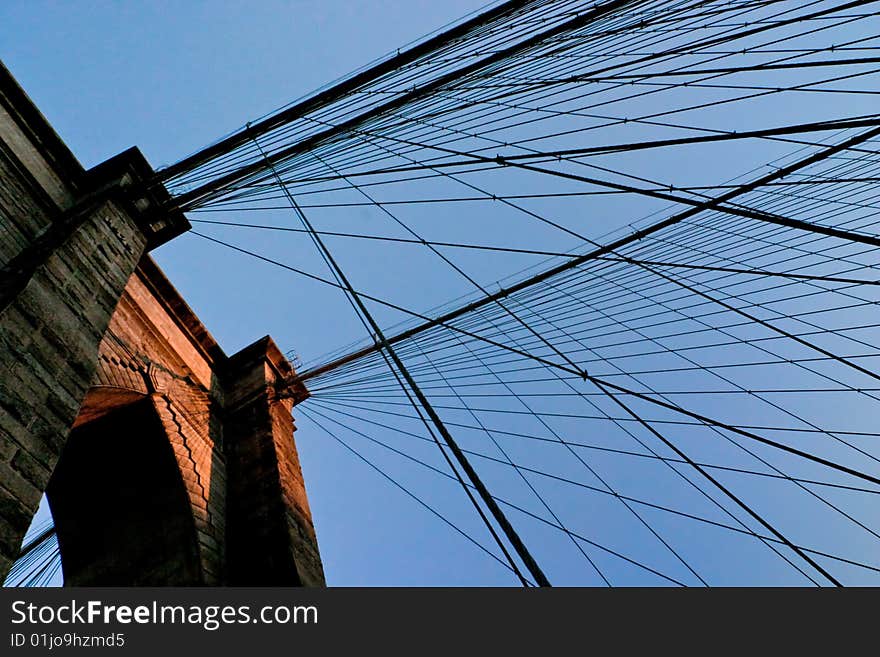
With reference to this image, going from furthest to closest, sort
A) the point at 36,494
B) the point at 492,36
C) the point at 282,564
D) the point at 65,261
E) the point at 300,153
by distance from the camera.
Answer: the point at 300,153, the point at 492,36, the point at 282,564, the point at 65,261, the point at 36,494

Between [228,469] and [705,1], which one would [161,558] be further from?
[705,1]

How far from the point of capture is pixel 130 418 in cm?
510

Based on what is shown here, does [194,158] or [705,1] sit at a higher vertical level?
[194,158]

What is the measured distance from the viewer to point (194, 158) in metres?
5.57

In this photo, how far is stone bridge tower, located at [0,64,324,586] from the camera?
12.0ft

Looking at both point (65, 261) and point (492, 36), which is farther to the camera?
point (492, 36)

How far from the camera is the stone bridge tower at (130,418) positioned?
12.0 ft
